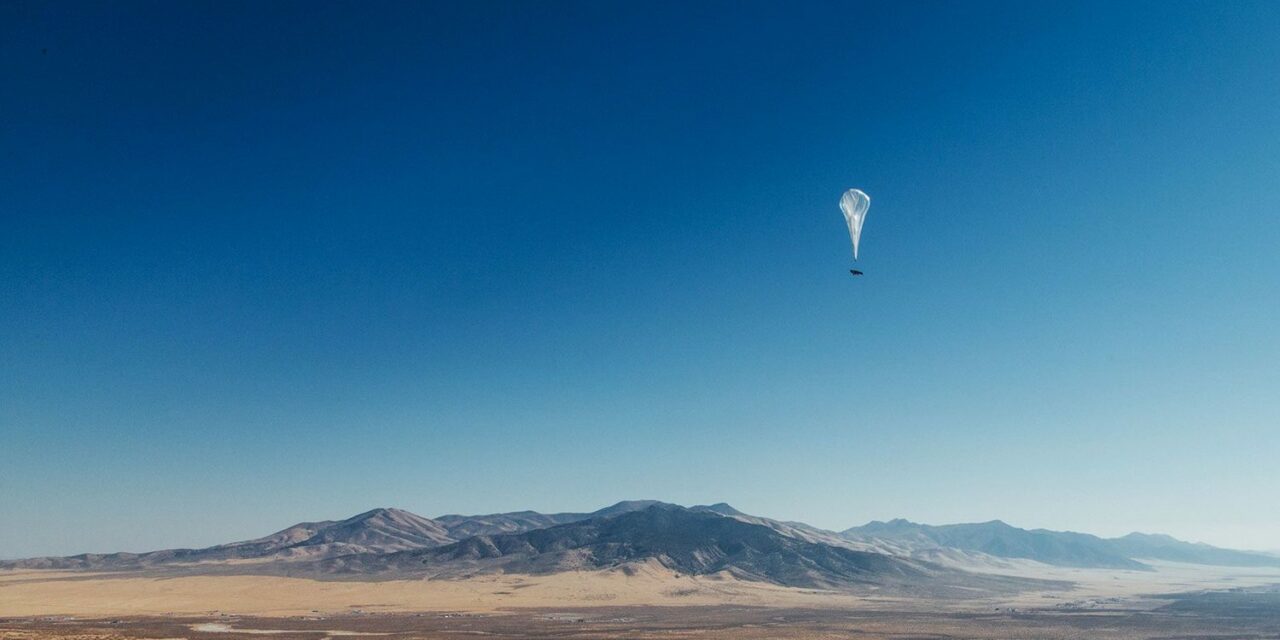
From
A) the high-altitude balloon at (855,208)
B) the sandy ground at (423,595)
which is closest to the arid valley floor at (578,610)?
the sandy ground at (423,595)

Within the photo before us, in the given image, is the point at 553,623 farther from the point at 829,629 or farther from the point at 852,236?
the point at 852,236

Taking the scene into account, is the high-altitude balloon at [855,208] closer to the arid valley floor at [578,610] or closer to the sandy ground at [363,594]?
the arid valley floor at [578,610]

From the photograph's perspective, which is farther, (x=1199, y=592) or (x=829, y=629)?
(x=1199, y=592)

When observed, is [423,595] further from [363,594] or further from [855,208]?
[855,208]

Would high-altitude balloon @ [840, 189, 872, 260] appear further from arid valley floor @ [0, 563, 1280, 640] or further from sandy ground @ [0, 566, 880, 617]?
sandy ground @ [0, 566, 880, 617]

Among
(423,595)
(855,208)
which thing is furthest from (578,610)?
(855,208)

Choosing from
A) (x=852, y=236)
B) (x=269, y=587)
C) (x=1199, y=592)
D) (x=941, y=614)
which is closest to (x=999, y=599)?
(x=941, y=614)

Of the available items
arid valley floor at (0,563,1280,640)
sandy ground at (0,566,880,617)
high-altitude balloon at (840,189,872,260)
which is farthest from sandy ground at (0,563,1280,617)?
high-altitude balloon at (840,189,872,260)
